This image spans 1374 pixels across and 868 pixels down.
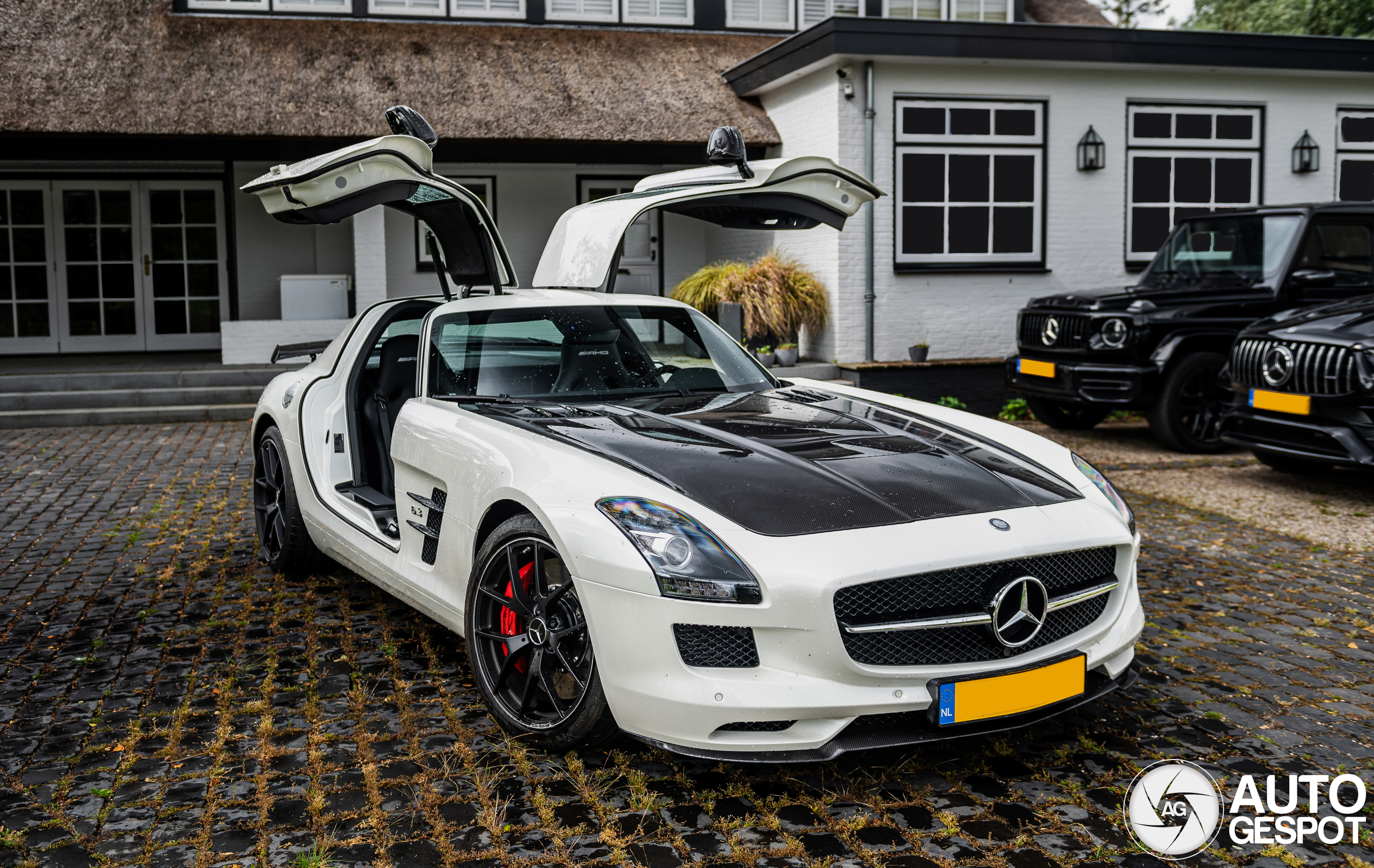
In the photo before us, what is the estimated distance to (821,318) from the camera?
1296 cm

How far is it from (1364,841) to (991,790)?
901mm

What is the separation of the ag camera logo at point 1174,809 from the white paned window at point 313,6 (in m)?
15.4

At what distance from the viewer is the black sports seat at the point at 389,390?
17.3ft

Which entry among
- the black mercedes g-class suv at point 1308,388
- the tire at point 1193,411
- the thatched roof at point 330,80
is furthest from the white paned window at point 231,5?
the black mercedes g-class suv at point 1308,388

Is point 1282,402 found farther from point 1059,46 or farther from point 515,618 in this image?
point 1059,46

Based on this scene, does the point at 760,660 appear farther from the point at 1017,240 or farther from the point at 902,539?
the point at 1017,240

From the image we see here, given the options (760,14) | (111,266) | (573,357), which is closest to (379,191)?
(573,357)

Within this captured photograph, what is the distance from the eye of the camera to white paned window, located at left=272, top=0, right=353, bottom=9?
613 inches

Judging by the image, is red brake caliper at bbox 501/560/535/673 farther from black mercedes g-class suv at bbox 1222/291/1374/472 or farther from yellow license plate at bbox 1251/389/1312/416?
yellow license plate at bbox 1251/389/1312/416

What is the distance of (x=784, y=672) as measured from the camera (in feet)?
9.50

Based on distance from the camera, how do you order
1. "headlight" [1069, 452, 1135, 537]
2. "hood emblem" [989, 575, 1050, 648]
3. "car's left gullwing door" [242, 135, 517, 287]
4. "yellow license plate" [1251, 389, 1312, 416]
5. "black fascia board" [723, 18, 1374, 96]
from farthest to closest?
"black fascia board" [723, 18, 1374, 96]
"yellow license plate" [1251, 389, 1312, 416]
"car's left gullwing door" [242, 135, 517, 287]
"headlight" [1069, 452, 1135, 537]
"hood emblem" [989, 575, 1050, 648]

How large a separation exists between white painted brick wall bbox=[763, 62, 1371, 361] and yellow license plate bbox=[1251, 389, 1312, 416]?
5528mm

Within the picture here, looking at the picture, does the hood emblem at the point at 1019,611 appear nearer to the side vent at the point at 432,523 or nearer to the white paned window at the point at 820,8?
the side vent at the point at 432,523

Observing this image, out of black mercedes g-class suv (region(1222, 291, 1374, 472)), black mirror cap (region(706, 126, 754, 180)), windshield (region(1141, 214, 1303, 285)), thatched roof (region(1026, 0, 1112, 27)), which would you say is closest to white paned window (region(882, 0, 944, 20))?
thatched roof (region(1026, 0, 1112, 27))
